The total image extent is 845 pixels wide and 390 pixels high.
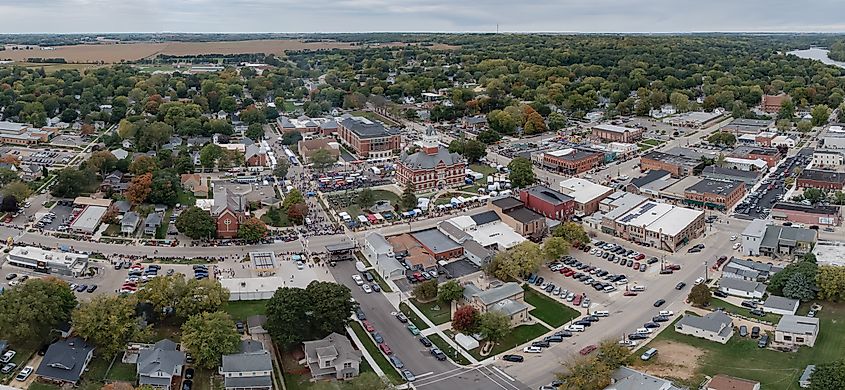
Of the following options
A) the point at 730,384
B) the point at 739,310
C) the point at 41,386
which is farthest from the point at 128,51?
the point at 730,384

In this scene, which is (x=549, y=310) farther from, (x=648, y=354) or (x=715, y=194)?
(x=715, y=194)

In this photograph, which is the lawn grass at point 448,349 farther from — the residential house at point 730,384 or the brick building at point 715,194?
the brick building at point 715,194

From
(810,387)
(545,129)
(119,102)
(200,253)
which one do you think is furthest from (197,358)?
(119,102)

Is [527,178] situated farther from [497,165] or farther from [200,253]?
[200,253]

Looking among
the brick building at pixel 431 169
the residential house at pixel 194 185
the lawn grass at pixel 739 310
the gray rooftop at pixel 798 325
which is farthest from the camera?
the brick building at pixel 431 169

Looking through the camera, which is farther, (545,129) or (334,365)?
(545,129)

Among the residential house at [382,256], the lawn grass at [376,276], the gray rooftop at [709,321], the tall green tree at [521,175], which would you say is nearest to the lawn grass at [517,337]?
the gray rooftop at [709,321]
